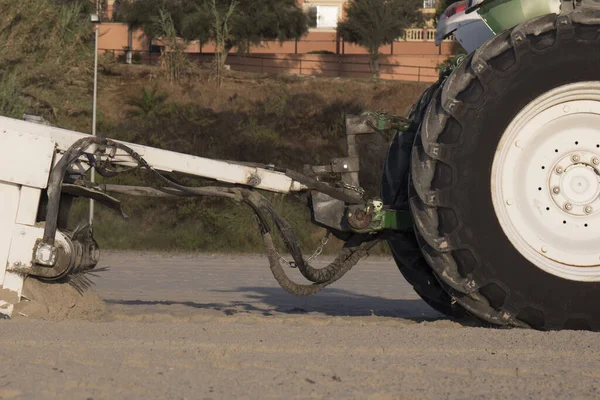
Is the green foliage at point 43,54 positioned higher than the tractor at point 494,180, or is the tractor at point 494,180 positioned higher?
the green foliage at point 43,54

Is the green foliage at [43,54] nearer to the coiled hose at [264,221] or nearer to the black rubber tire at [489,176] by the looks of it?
the coiled hose at [264,221]

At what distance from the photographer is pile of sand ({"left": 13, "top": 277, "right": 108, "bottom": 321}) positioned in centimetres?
615

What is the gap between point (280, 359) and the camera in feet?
16.5

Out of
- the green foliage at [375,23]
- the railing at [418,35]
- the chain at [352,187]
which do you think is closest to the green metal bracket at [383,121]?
the chain at [352,187]

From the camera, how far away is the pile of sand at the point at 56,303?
6152 millimetres

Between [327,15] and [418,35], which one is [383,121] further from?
[327,15]

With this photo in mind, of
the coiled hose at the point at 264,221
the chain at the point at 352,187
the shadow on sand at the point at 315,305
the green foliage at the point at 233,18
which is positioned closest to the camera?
the coiled hose at the point at 264,221

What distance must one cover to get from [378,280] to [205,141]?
15757 millimetres

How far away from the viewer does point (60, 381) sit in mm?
4453

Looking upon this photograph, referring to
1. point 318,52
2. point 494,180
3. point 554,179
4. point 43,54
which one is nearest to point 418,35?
point 318,52

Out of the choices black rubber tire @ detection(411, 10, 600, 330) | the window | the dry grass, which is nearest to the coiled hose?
black rubber tire @ detection(411, 10, 600, 330)

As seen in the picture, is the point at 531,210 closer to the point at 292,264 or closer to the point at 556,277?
the point at 556,277

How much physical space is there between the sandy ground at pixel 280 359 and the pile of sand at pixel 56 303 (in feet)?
0.05

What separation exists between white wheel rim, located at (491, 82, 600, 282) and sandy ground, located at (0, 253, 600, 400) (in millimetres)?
514
